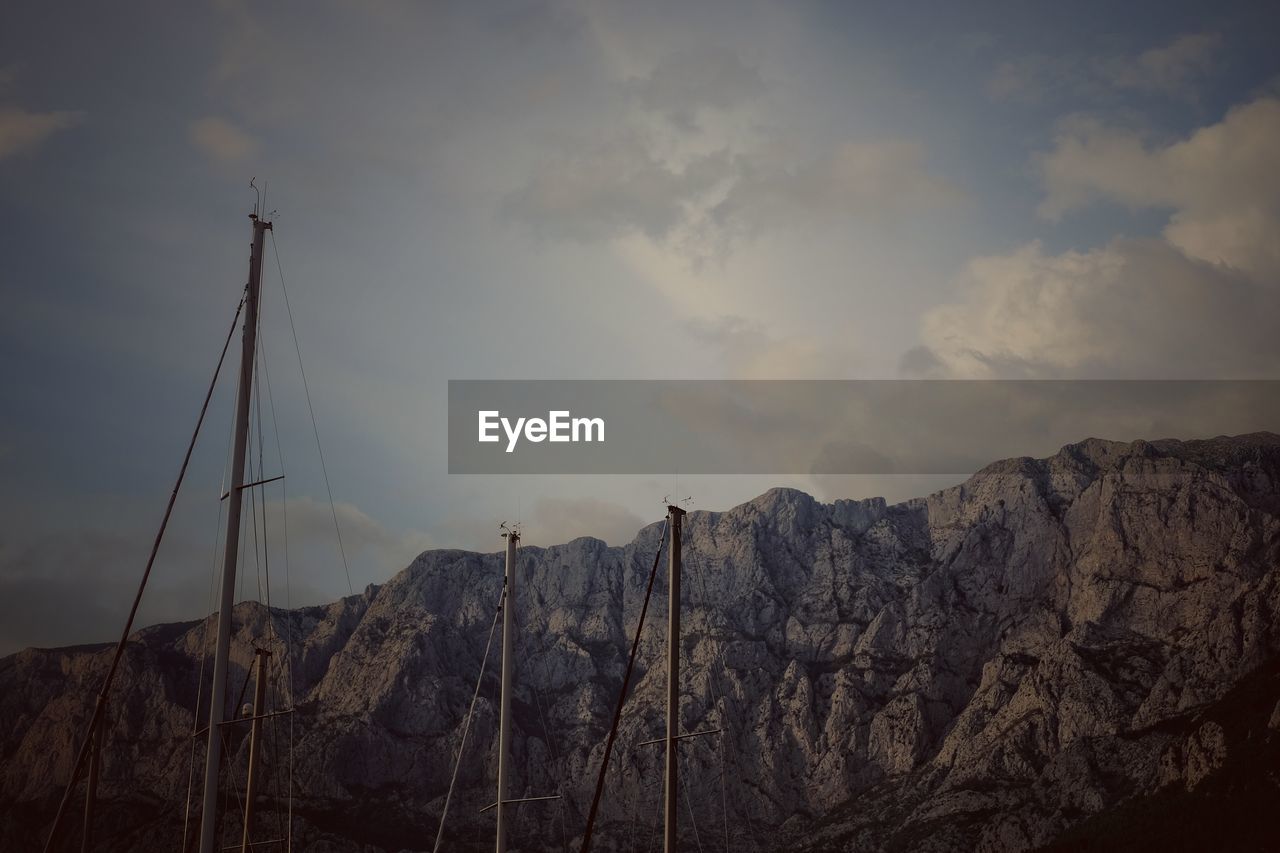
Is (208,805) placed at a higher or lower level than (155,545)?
lower

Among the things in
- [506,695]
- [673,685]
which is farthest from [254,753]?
[673,685]

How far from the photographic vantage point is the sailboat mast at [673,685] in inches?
1737

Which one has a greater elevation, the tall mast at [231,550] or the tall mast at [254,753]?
the tall mast at [231,550]

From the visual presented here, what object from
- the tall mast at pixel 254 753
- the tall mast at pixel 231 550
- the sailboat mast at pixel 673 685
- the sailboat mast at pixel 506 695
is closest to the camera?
the tall mast at pixel 231 550

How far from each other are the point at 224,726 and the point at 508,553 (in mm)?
24693

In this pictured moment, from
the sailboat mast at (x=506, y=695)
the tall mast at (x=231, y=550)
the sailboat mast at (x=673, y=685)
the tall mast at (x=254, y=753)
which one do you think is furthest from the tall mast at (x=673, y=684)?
the tall mast at (x=254, y=753)

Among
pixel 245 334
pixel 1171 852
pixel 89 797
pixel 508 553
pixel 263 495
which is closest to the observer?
pixel 245 334

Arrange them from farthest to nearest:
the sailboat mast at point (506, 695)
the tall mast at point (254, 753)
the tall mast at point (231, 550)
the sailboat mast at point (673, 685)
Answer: the tall mast at point (254, 753) → the sailboat mast at point (506, 695) → the sailboat mast at point (673, 685) → the tall mast at point (231, 550)

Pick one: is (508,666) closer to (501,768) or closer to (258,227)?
(501,768)

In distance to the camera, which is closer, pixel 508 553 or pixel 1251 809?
pixel 508 553

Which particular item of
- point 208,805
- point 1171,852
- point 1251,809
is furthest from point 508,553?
point 1251,809

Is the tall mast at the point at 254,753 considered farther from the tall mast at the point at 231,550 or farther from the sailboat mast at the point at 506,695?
the tall mast at the point at 231,550

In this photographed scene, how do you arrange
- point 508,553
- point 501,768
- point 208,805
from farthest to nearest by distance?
point 508,553
point 501,768
point 208,805

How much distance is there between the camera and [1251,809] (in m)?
199
